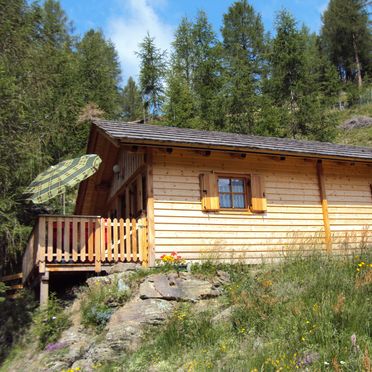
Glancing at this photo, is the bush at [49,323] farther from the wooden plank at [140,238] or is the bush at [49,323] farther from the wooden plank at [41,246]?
the wooden plank at [140,238]

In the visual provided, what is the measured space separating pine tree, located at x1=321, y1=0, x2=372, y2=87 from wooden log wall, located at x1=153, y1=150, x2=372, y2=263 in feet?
155

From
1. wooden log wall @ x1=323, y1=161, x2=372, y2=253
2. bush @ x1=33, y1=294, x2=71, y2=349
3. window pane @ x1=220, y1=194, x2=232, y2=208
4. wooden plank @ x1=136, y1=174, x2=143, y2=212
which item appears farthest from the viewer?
wooden log wall @ x1=323, y1=161, x2=372, y2=253

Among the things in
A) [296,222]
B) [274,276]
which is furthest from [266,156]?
[274,276]

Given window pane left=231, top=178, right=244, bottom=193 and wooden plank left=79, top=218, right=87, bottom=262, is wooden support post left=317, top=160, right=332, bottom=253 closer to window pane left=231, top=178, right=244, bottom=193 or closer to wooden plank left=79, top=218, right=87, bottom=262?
window pane left=231, top=178, right=244, bottom=193

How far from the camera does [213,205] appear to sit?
12.8 metres

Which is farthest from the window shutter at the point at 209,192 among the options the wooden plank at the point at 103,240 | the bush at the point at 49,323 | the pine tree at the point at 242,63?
the pine tree at the point at 242,63

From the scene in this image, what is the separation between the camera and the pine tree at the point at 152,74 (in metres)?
40.7

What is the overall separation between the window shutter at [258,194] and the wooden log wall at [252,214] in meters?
0.19

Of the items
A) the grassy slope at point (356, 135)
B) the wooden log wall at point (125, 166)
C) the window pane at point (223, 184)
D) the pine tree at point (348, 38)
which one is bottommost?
the window pane at point (223, 184)

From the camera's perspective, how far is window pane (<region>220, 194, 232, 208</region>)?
43.3 ft

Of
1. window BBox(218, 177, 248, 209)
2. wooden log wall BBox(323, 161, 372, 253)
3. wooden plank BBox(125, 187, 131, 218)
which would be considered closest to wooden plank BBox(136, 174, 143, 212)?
wooden plank BBox(125, 187, 131, 218)

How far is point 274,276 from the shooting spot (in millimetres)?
10125

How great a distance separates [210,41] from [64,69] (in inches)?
725

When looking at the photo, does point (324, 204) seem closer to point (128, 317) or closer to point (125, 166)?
point (125, 166)
